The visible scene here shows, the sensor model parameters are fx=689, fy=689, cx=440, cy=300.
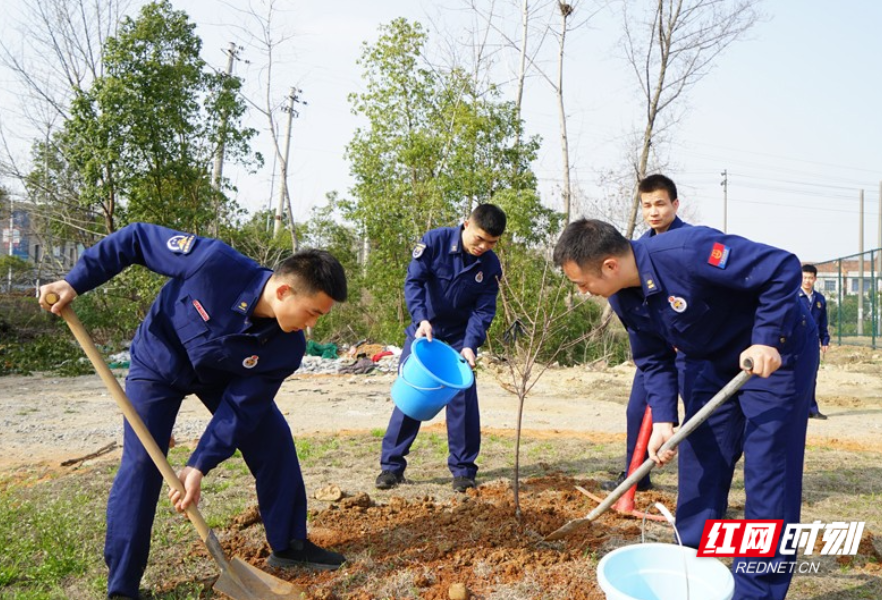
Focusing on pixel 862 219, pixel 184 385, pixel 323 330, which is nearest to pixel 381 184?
pixel 323 330

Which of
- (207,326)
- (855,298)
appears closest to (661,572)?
(207,326)

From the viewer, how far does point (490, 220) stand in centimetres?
447

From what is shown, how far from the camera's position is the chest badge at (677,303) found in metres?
2.80

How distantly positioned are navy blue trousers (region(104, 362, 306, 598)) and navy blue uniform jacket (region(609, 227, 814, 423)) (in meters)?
1.73

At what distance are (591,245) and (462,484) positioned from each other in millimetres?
2455

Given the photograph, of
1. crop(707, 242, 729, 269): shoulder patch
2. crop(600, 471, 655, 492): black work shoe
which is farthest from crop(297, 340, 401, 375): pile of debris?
crop(707, 242, 729, 269): shoulder patch

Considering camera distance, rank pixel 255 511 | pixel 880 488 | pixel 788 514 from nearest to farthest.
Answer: pixel 788 514 → pixel 255 511 → pixel 880 488

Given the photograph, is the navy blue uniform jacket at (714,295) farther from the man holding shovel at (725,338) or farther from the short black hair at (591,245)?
the short black hair at (591,245)

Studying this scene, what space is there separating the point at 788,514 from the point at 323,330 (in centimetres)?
1457

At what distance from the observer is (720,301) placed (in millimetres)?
2812

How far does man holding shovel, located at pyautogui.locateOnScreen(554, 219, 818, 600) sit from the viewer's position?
2.62 meters

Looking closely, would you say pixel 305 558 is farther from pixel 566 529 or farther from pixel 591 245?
pixel 591 245

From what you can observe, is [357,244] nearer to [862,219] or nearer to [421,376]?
[421,376]

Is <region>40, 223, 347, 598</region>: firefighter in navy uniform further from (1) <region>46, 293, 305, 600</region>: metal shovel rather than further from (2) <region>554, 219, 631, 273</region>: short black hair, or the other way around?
(2) <region>554, 219, 631, 273</region>: short black hair
